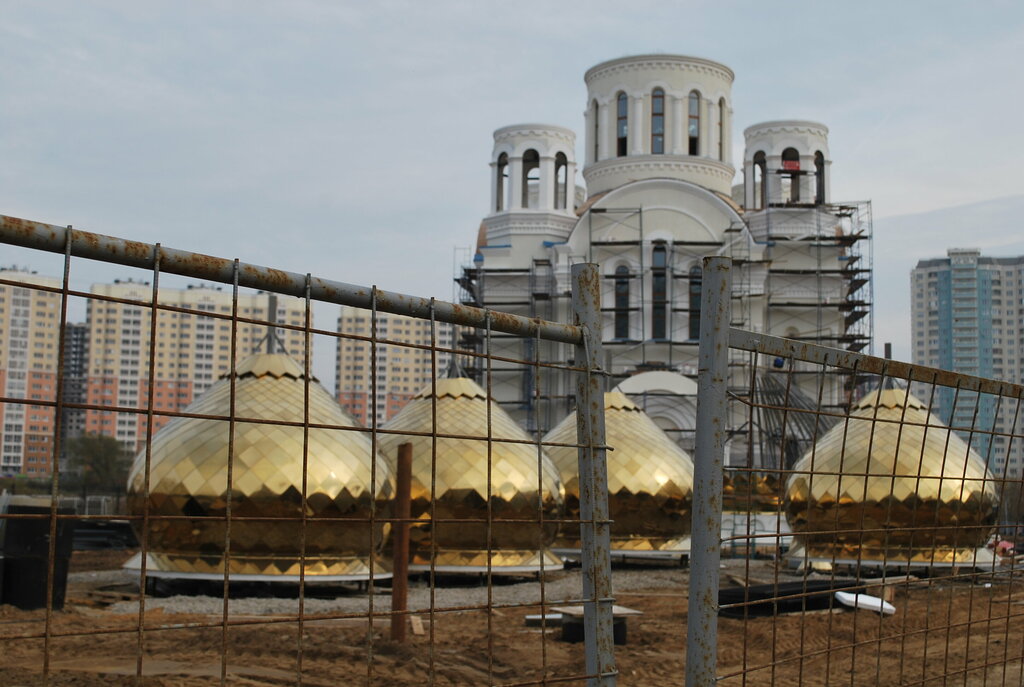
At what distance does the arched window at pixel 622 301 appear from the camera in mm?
28250

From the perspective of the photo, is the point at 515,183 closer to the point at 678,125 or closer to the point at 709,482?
the point at 678,125

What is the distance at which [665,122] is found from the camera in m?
29.3

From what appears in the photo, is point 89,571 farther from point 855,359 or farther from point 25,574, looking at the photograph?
point 855,359

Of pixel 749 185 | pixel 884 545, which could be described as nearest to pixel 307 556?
pixel 884 545

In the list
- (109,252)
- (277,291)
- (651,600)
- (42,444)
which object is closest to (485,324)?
(277,291)

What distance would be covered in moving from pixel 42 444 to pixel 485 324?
35.4m

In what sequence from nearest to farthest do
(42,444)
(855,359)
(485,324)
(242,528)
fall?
1. (485,324)
2. (855,359)
3. (242,528)
4. (42,444)

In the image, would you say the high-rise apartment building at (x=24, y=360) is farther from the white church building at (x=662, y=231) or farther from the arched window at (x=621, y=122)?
the arched window at (x=621, y=122)

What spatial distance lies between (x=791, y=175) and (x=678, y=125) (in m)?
3.09

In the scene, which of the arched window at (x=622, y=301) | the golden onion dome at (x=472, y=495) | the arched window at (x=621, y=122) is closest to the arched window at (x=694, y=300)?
the arched window at (x=622, y=301)

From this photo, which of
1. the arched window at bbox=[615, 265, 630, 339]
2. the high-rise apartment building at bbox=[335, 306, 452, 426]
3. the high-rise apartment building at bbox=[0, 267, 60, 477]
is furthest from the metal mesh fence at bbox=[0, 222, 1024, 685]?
the high-rise apartment building at bbox=[335, 306, 452, 426]

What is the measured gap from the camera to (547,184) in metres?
29.7

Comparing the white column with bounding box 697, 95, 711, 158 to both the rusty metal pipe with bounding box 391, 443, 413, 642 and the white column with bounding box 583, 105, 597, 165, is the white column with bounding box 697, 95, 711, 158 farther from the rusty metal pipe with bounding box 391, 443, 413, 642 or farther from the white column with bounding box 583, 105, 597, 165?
the rusty metal pipe with bounding box 391, 443, 413, 642

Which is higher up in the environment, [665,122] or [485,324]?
[665,122]
